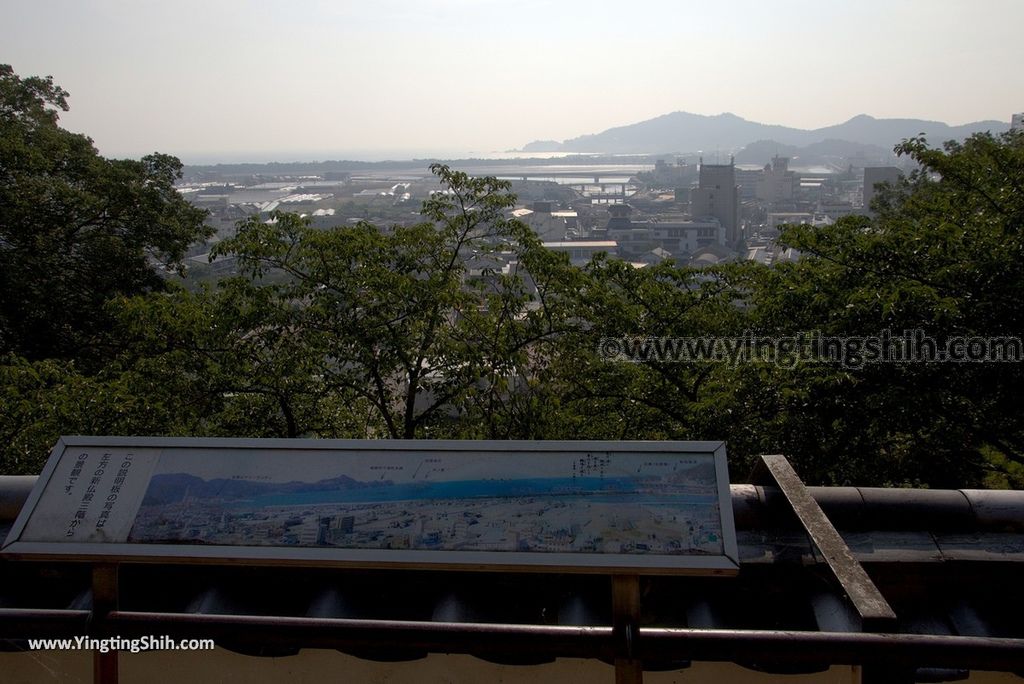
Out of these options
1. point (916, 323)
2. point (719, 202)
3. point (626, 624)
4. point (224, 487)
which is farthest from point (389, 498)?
point (719, 202)

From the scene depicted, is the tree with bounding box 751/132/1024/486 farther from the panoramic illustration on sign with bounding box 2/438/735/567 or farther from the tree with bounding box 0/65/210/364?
the tree with bounding box 0/65/210/364

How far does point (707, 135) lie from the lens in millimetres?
180500

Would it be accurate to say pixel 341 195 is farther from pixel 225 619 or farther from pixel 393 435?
pixel 225 619

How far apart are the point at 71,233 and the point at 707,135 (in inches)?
7255

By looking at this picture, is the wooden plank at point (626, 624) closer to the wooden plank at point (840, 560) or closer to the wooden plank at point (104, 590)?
the wooden plank at point (840, 560)

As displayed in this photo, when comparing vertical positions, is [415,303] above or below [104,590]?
below

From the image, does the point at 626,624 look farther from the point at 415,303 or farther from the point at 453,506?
the point at 415,303

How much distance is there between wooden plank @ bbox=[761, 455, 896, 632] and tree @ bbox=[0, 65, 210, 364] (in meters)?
9.85

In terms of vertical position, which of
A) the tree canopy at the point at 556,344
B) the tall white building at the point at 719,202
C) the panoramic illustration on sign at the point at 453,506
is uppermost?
the panoramic illustration on sign at the point at 453,506

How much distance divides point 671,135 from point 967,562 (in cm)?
18928

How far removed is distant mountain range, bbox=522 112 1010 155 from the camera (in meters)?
157

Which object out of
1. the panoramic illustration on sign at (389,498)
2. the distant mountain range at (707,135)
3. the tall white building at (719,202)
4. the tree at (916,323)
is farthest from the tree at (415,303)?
the distant mountain range at (707,135)

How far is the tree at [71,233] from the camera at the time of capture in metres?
10.0

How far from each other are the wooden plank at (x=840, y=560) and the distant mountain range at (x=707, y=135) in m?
157
